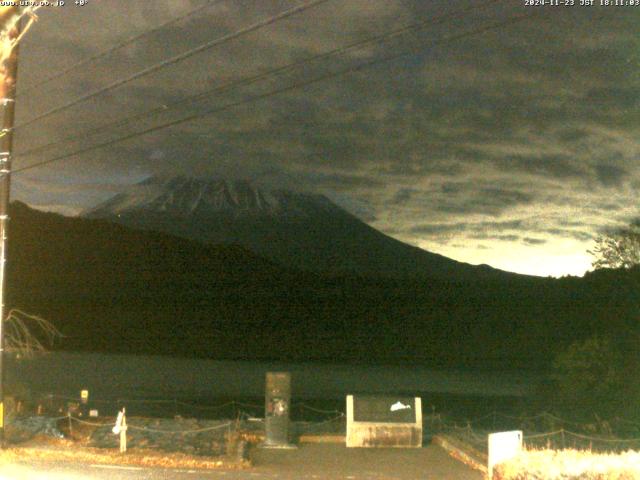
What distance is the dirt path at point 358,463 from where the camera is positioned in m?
17.9

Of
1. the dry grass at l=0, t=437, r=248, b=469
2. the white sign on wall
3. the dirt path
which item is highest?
the white sign on wall

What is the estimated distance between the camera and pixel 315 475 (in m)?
17.6

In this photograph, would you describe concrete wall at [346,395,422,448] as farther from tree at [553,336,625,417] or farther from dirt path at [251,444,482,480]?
tree at [553,336,625,417]

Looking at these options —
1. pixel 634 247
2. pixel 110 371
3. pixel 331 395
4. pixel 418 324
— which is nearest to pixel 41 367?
pixel 110 371

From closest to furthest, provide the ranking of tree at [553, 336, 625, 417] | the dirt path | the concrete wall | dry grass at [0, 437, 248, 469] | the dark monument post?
1. the dirt path
2. dry grass at [0, 437, 248, 469]
3. the dark monument post
4. the concrete wall
5. tree at [553, 336, 625, 417]

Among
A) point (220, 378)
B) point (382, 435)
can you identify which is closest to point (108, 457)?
point (382, 435)

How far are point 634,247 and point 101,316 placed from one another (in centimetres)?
10639

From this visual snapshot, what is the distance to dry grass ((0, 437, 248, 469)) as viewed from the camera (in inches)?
712

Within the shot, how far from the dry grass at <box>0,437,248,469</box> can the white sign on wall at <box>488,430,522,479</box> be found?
587 cm

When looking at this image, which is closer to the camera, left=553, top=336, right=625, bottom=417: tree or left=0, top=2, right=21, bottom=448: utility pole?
left=0, top=2, right=21, bottom=448: utility pole

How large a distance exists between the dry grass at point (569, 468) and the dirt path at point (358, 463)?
4437 mm

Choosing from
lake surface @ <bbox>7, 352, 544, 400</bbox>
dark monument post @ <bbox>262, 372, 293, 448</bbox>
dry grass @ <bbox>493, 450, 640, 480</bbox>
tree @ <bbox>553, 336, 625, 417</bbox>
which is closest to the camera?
dry grass @ <bbox>493, 450, 640, 480</bbox>

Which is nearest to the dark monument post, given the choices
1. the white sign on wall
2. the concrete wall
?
the concrete wall

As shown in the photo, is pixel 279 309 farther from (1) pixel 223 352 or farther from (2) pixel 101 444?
(2) pixel 101 444
